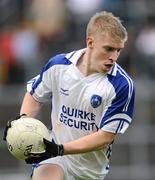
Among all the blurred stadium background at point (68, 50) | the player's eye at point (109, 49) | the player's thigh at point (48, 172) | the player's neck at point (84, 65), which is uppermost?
the player's eye at point (109, 49)

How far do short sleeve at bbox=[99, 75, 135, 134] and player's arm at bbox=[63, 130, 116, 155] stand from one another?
7cm

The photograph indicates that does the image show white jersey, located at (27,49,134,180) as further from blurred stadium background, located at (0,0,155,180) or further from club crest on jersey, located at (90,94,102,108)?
blurred stadium background, located at (0,0,155,180)

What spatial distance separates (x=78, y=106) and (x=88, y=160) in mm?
666

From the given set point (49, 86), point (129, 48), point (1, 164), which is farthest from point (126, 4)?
point (49, 86)

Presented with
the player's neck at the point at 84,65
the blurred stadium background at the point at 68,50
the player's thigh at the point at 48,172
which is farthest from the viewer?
the blurred stadium background at the point at 68,50

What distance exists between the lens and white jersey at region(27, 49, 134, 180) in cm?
873

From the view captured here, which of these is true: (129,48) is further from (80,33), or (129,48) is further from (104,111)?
(104,111)

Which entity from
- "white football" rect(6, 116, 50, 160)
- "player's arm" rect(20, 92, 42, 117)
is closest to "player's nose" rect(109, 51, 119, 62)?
Answer: "white football" rect(6, 116, 50, 160)

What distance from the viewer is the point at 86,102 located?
888 cm

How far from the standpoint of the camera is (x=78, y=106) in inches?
351

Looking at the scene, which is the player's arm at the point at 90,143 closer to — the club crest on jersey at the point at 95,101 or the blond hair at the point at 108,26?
the club crest on jersey at the point at 95,101

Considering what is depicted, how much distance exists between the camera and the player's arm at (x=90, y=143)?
854cm

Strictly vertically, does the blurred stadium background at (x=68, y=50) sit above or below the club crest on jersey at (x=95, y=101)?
below

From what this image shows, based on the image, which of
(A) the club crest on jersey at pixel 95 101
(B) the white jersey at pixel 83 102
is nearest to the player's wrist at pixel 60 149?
(B) the white jersey at pixel 83 102
